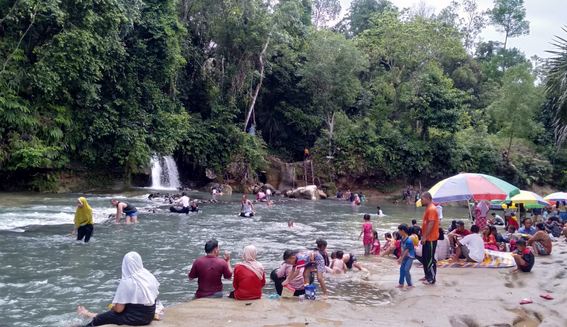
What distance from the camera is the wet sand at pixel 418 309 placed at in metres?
7.53

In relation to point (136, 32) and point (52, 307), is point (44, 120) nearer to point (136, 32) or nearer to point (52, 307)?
point (136, 32)

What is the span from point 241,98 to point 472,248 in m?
32.4

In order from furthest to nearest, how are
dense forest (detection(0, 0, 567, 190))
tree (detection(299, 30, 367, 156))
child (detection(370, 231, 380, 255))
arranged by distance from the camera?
tree (detection(299, 30, 367, 156)) < dense forest (detection(0, 0, 567, 190)) < child (detection(370, 231, 380, 255))

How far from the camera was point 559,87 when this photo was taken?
11.0 meters

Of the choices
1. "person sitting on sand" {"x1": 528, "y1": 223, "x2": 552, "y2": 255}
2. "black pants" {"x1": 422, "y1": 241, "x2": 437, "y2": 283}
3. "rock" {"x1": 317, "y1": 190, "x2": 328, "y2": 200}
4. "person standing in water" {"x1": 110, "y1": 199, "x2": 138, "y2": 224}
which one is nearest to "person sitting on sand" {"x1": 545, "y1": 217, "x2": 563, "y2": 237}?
"person sitting on sand" {"x1": 528, "y1": 223, "x2": 552, "y2": 255}

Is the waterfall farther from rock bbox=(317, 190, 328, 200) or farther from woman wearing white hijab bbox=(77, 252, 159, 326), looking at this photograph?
woman wearing white hijab bbox=(77, 252, 159, 326)

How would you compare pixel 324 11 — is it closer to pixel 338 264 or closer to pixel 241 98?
pixel 241 98

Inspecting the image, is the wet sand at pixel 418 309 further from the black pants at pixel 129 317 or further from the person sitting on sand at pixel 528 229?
the person sitting on sand at pixel 528 229

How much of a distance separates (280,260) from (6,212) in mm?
11386

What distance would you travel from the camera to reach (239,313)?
7762mm

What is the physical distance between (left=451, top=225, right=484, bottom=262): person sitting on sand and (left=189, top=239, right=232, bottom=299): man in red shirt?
6344mm

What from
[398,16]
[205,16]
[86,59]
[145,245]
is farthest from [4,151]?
[398,16]

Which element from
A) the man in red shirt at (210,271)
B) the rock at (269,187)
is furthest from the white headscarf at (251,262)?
the rock at (269,187)

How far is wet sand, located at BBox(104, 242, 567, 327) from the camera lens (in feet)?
24.7
